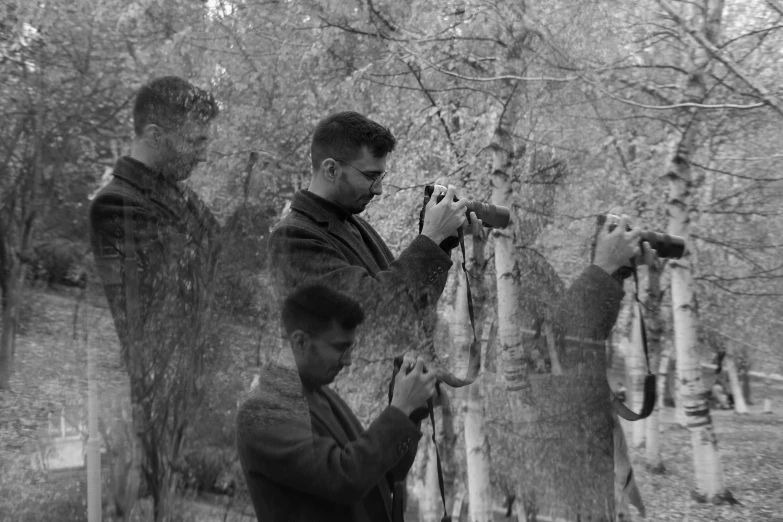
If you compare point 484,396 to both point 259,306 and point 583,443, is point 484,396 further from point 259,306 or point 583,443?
point 259,306

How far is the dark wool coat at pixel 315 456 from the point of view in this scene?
76.1 inches

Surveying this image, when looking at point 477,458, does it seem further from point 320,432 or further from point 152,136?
point 152,136

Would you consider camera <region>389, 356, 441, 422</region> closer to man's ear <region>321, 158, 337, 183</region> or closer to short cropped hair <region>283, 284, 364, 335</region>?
short cropped hair <region>283, 284, 364, 335</region>

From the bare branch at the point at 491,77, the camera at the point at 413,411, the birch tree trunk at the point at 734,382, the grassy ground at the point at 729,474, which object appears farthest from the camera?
the birch tree trunk at the point at 734,382

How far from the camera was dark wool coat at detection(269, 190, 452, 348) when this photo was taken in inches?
84.3

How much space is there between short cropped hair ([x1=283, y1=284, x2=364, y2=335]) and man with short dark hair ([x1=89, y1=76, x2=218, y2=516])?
0.48m

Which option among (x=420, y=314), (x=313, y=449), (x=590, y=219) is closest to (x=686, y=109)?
(x=590, y=219)

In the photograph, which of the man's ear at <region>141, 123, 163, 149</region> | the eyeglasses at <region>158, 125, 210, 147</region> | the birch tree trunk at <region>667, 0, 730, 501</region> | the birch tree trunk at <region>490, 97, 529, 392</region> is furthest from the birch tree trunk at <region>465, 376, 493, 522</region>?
the birch tree trunk at <region>667, 0, 730, 501</region>

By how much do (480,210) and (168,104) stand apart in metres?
1.01

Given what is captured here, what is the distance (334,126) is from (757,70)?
329 centimetres

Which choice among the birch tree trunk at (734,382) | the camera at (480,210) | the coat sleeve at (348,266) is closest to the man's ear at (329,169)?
the coat sleeve at (348,266)

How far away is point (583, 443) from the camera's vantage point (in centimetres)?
324

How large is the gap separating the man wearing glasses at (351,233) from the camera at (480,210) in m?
0.04

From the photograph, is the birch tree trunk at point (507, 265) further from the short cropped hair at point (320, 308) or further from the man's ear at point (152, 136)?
the man's ear at point (152, 136)
